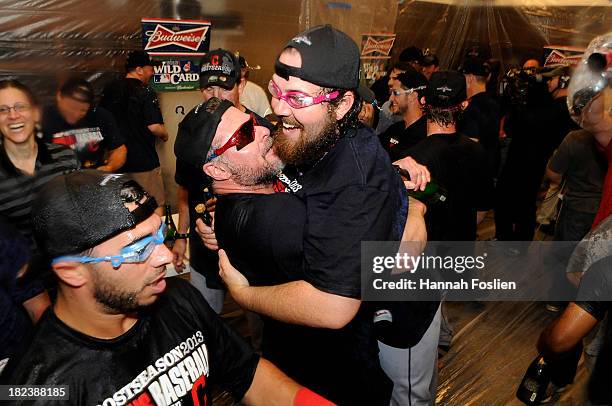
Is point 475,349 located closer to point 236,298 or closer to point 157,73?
point 236,298

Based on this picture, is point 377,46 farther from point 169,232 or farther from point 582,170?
point 169,232

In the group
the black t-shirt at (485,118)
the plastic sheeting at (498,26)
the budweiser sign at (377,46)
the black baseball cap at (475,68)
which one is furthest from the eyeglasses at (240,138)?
the plastic sheeting at (498,26)

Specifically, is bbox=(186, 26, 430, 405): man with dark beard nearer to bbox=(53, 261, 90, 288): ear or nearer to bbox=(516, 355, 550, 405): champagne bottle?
bbox=(53, 261, 90, 288): ear

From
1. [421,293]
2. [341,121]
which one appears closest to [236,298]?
[341,121]

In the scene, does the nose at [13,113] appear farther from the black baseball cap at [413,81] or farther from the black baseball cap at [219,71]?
the black baseball cap at [413,81]

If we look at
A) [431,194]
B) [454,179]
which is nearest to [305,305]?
[431,194]

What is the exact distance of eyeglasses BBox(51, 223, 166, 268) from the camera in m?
1.38

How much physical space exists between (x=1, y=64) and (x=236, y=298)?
4.52 meters

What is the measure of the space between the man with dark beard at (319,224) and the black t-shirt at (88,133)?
2.58 m

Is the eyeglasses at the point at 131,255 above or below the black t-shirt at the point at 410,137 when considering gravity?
above

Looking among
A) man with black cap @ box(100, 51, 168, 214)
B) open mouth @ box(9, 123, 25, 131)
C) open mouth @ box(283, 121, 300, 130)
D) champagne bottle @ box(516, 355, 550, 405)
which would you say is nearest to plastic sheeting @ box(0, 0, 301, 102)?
man with black cap @ box(100, 51, 168, 214)

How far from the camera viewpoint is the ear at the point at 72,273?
1379 mm

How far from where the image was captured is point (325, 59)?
5.69ft

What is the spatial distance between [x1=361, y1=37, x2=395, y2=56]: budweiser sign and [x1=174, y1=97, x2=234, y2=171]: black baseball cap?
5808 millimetres
